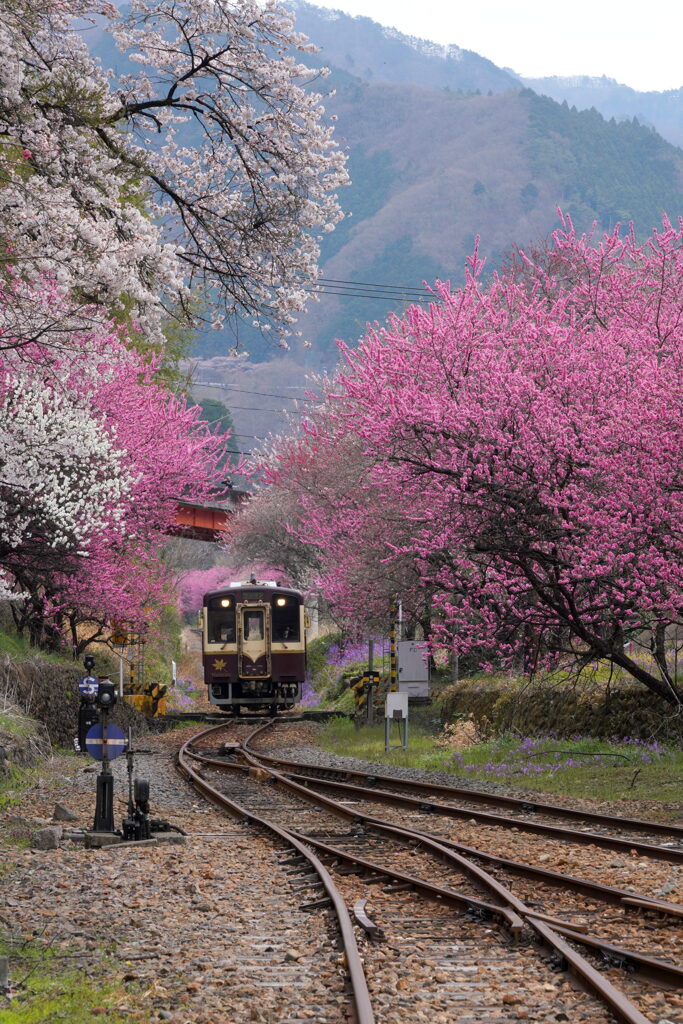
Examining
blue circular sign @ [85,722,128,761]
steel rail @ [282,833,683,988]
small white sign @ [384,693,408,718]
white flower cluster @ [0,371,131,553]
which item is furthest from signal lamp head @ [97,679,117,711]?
small white sign @ [384,693,408,718]

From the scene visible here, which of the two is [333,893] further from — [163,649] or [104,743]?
[163,649]

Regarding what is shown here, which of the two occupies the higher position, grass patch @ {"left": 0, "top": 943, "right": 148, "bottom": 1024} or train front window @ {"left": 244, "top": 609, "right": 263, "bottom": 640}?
train front window @ {"left": 244, "top": 609, "right": 263, "bottom": 640}

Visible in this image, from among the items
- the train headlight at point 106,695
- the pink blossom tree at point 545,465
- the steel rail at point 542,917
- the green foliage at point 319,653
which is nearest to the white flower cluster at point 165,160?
the train headlight at point 106,695

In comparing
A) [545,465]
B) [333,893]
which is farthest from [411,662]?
[333,893]

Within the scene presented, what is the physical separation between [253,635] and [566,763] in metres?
16.7

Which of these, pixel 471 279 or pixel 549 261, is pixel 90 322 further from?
pixel 549 261

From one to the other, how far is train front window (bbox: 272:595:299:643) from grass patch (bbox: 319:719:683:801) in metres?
10.6

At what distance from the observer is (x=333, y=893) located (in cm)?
884

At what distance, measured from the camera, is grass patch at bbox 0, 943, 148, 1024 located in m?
5.92

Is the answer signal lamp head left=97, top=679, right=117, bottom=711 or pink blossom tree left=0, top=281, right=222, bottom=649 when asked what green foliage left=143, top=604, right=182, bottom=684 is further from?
signal lamp head left=97, top=679, right=117, bottom=711

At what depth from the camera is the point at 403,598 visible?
85.4 feet

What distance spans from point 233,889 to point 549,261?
153 ft

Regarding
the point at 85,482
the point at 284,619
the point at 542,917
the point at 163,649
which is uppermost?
the point at 85,482

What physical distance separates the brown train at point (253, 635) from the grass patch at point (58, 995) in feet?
85.7
